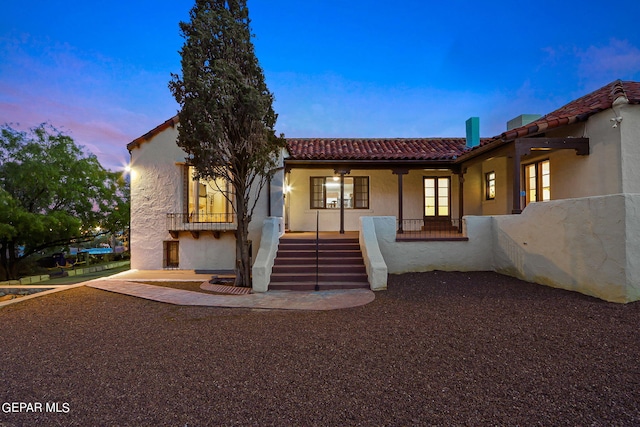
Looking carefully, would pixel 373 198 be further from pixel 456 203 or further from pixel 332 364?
pixel 332 364

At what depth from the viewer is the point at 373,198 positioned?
13.7m

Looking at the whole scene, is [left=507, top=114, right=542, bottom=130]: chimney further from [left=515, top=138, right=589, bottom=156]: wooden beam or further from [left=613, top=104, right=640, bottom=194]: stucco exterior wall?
[left=613, top=104, right=640, bottom=194]: stucco exterior wall

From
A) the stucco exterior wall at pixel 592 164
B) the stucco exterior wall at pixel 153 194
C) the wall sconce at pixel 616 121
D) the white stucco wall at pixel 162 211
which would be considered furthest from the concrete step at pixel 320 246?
the wall sconce at pixel 616 121

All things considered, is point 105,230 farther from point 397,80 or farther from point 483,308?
point 397,80

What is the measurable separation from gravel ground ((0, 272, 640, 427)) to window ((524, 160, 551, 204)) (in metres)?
5.37

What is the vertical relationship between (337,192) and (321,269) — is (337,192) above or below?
above

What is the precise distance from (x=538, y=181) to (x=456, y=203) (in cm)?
346

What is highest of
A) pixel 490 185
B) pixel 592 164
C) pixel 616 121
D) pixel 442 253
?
pixel 616 121

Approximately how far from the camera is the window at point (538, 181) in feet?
33.2

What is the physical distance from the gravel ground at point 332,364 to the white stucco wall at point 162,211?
498 centimetres

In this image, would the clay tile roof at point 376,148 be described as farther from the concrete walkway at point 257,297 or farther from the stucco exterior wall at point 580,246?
the concrete walkway at point 257,297

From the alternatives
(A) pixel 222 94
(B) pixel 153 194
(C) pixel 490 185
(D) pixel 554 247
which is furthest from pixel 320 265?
(C) pixel 490 185

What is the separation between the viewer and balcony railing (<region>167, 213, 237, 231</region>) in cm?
1084

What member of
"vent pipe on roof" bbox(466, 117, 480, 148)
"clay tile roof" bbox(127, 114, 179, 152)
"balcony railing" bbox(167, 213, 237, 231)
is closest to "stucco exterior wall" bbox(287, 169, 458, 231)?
"vent pipe on roof" bbox(466, 117, 480, 148)
